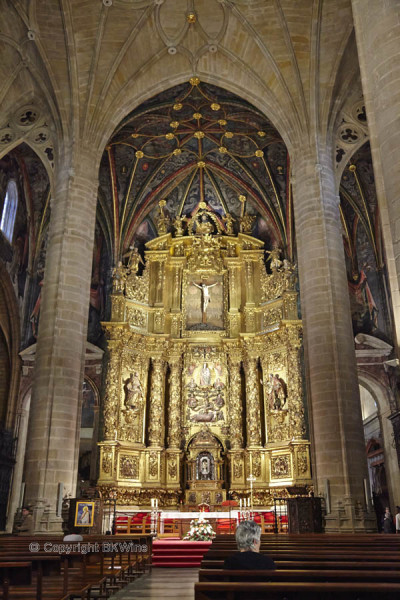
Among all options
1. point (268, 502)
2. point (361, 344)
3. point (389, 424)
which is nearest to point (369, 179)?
point (361, 344)

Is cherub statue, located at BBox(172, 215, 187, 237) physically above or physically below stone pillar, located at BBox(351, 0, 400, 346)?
above

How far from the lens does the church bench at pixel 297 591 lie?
270cm

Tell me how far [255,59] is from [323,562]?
16.1 meters

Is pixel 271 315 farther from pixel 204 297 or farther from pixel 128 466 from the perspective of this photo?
pixel 128 466

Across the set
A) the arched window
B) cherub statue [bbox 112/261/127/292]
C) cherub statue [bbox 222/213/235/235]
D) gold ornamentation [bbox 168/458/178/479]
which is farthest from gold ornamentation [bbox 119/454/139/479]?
cherub statue [bbox 222/213/235/235]

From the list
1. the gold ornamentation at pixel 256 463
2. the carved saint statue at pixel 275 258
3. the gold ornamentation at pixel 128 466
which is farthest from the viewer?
the carved saint statue at pixel 275 258

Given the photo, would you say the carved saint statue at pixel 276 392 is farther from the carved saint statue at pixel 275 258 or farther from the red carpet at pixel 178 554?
the red carpet at pixel 178 554

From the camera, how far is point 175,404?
2102 centimetres

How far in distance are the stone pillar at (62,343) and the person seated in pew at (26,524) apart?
152 millimetres

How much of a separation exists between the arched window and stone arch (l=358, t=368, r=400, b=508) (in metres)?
14.6

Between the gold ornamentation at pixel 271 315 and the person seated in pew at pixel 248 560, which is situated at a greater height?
the gold ornamentation at pixel 271 315

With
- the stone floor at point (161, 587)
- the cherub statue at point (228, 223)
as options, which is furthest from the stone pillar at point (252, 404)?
the stone floor at point (161, 587)

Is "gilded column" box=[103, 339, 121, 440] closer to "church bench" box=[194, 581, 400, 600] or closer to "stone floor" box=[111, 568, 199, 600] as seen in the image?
"stone floor" box=[111, 568, 199, 600]

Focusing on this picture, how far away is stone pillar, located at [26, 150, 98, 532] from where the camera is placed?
12.5 m
